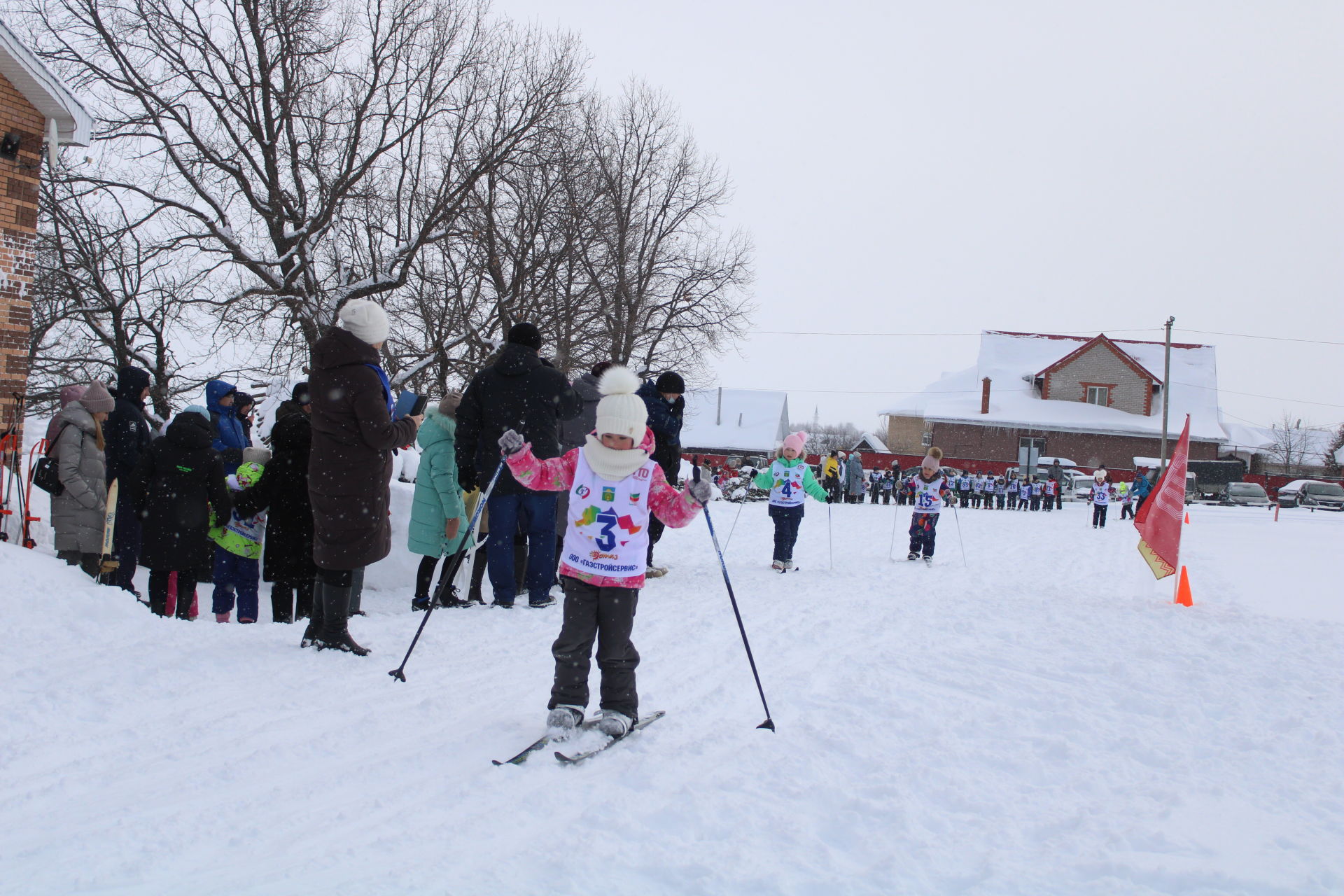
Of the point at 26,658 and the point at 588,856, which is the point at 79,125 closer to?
the point at 26,658

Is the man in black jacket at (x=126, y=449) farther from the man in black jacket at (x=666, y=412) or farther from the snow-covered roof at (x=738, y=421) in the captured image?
the snow-covered roof at (x=738, y=421)

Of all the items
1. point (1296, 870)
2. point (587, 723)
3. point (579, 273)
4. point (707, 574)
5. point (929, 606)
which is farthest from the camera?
point (579, 273)

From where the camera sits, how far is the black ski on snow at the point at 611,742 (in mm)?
3670

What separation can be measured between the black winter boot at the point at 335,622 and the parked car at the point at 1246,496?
150ft

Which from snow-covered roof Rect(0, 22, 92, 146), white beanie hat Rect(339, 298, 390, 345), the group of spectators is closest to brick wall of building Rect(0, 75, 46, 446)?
snow-covered roof Rect(0, 22, 92, 146)

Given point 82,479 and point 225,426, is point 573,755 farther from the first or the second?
point 82,479

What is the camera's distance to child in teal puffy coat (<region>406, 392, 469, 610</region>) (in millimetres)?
7148

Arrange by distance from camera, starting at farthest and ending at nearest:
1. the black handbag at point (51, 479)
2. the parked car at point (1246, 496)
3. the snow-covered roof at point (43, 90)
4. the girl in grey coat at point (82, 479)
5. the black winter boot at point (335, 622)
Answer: the parked car at point (1246, 496)
the snow-covered roof at point (43, 90)
the black handbag at point (51, 479)
the girl in grey coat at point (82, 479)
the black winter boot at point (335, 622)

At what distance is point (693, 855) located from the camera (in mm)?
2955

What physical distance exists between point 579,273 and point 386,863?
2673 cm

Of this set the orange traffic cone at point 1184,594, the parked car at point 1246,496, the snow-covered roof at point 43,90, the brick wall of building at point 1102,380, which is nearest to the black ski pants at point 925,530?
the orange traffic cone at point 1184,594

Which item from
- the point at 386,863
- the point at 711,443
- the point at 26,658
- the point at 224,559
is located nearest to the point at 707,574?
the point at 224,559

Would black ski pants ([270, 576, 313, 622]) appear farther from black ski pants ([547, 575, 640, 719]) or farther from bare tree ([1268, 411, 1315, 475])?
bare tree ([1268, 411, 1315, 475])

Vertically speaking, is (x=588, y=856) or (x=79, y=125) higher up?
(x=79, y=125)
